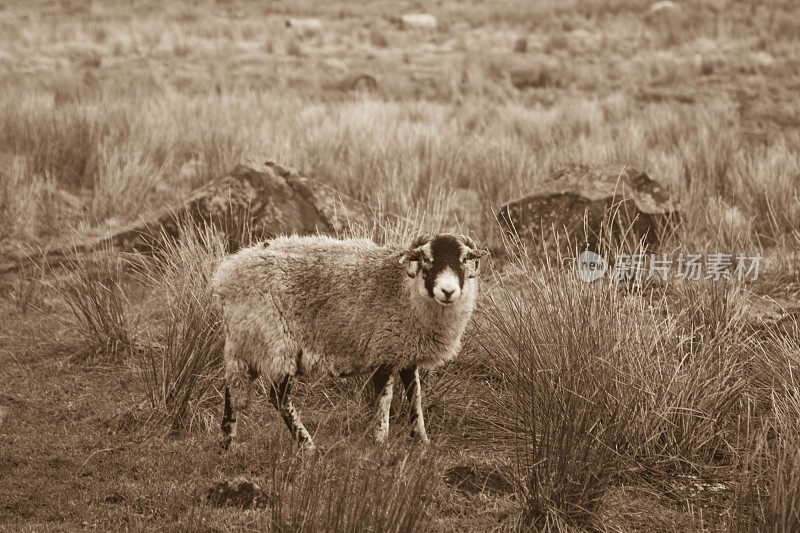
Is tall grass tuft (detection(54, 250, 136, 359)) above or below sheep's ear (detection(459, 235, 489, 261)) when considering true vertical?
below

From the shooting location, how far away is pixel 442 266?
4.54 metres

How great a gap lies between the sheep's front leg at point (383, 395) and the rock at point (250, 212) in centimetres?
300

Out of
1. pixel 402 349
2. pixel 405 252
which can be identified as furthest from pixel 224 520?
pixel 405 252

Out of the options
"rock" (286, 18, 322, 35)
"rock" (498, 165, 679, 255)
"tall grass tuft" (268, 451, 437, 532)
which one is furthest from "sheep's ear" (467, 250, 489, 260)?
"rock" (286, 18, 322, 35)

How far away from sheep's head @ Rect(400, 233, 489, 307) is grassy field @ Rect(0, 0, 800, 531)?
568mm

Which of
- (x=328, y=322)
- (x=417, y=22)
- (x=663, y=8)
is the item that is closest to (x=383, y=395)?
(x=328, y=322)

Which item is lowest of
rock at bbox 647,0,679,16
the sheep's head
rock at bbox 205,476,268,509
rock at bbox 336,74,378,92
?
rock at bbox 205,476,268,509

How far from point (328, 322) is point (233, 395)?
25.4 inches

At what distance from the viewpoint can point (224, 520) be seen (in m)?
4.07

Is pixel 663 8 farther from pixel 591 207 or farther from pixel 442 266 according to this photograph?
pixel 442 266

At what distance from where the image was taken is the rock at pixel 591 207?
316 inches

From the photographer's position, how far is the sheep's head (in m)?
4.41

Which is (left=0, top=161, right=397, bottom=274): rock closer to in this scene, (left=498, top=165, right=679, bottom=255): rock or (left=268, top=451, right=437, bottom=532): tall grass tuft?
(left=498, top=165, right=679, bottom=255): rock

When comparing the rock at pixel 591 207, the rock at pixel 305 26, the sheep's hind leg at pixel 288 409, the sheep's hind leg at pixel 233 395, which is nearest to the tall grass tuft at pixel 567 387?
the sheep's hind leg at pixel 288 409
